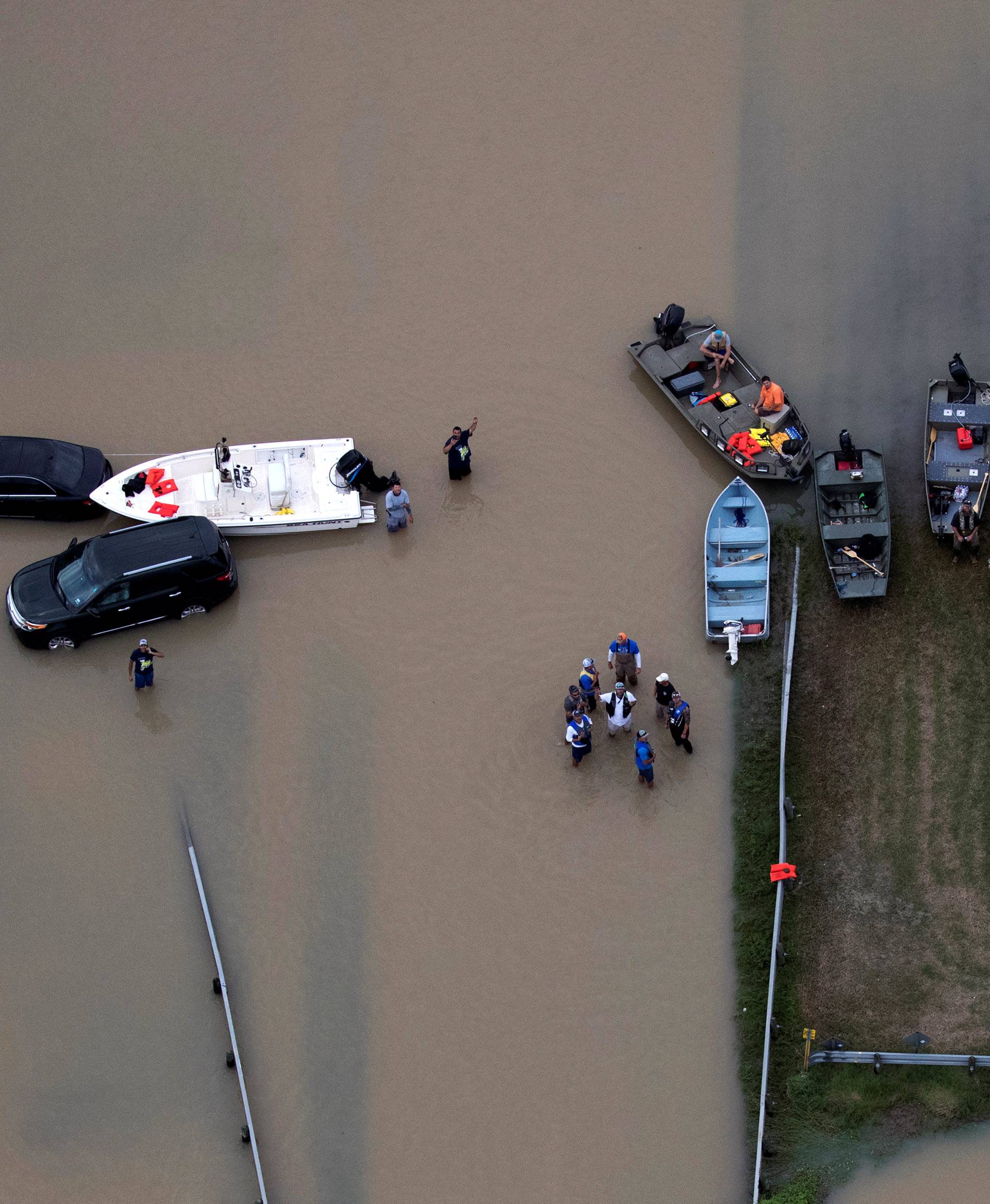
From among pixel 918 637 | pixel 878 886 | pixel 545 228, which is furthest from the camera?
pixel 545 228

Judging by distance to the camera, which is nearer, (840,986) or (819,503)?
(840,986)

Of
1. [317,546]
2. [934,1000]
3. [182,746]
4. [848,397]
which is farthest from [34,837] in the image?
[848,397]

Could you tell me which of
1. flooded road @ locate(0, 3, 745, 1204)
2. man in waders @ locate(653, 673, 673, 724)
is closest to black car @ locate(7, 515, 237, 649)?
flooded road @ locate(0, 3, 745, 1204)

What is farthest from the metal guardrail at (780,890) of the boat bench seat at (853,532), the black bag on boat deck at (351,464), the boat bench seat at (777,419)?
the black bag on boat deck at (351,464)

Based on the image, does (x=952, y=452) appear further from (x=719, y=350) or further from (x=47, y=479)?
(x=47, y=479)

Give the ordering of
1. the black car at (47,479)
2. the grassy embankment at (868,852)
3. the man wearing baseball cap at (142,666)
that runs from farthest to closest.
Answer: the black car at (47,479)
the man wearing baseball cap at (142,666)
the grassy embankment at (868,852)

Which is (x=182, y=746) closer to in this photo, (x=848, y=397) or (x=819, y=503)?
(x=819, y=503)

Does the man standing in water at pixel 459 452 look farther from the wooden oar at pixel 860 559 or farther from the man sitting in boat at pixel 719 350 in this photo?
the wooden oar at pixel 860 559
